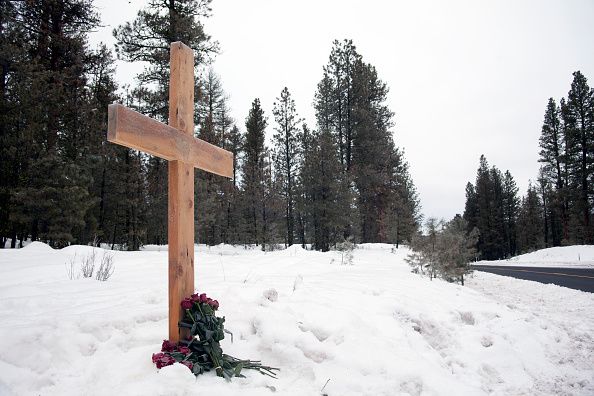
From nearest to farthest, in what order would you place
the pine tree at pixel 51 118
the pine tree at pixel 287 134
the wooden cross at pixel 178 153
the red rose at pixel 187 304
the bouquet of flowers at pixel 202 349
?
the bouquet of flowers at pixel 202 349, the wooden cross at pixel 178 153, the red rose at pixel 187 304, the pine tree at pixel 51 118, the pine tree at pixel 287 134

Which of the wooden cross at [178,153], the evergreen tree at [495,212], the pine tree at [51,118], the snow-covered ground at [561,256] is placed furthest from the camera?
the evergreen tree at [495,212]

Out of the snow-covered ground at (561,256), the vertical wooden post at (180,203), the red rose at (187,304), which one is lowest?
the snow-covered ground at (561,256)

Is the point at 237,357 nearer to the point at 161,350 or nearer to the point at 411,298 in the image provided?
the point at 161,350

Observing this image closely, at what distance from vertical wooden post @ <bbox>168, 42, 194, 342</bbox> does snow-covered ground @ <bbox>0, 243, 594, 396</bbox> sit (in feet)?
1.39

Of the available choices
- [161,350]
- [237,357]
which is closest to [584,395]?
[237,357]

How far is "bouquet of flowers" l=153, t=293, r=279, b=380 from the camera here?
255cm

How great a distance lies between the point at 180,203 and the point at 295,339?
160 centimetres

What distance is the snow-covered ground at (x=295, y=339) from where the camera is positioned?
2404mm

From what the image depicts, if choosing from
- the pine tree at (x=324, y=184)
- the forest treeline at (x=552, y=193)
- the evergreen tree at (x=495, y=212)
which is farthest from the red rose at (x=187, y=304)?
the evergreen tree at (x=495, y=212)

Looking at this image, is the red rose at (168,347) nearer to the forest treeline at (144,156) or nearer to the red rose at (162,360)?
the red rose at (162,360)

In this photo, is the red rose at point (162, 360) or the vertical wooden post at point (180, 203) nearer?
the red rose at point (162, 360)

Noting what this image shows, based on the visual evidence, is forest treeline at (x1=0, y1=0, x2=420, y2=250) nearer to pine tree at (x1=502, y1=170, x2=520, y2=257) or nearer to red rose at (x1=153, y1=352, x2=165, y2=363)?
red rose at (x1=153, y1=352, x2=165, y2=363)

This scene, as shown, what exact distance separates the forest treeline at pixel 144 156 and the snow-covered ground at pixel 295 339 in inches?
346

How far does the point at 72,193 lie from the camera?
1313cm
